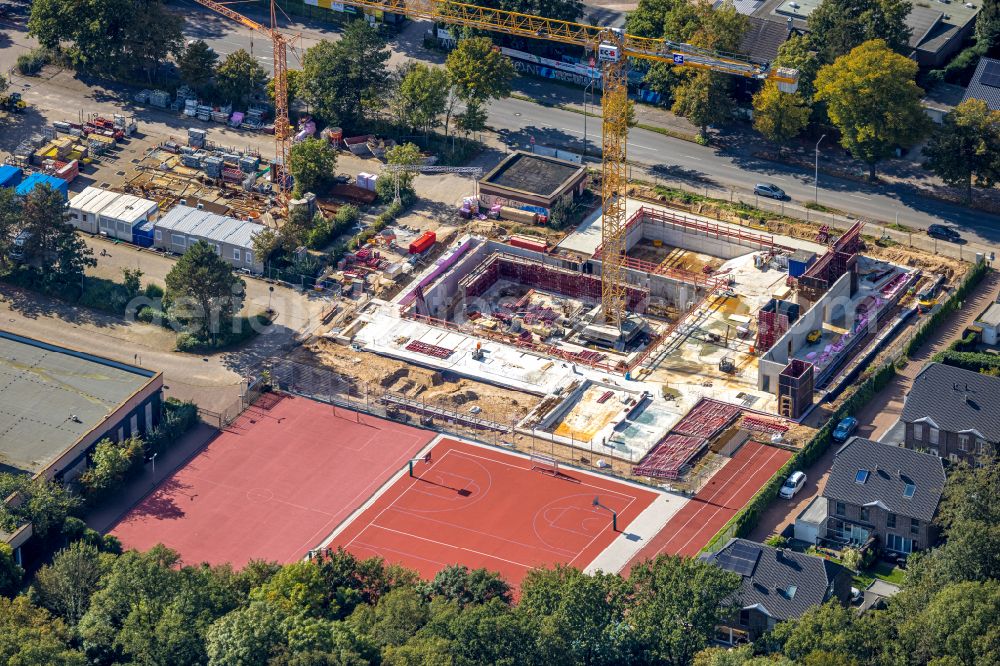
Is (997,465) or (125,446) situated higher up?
(997,465)

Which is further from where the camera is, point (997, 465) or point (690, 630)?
point (997, 465)

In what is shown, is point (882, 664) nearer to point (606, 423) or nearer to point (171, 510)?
point (606, 423)

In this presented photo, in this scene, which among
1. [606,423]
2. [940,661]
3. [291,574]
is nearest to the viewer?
[940,661]

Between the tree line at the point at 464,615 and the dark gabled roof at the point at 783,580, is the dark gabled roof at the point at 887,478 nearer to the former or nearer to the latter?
the tree line at the point at 464,615

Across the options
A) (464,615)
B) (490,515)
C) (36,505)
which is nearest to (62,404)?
(36,505)

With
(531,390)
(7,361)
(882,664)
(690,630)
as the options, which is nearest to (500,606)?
(690,630)

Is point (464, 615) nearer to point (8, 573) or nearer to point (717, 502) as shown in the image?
point (717, 502)

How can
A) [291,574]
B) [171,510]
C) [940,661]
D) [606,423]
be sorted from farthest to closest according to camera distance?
[606,423] → [171,510] → [291,574] → [940,661]

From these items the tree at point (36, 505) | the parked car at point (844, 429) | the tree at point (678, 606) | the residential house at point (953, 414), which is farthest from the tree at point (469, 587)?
the residential house at point (953, 414)
